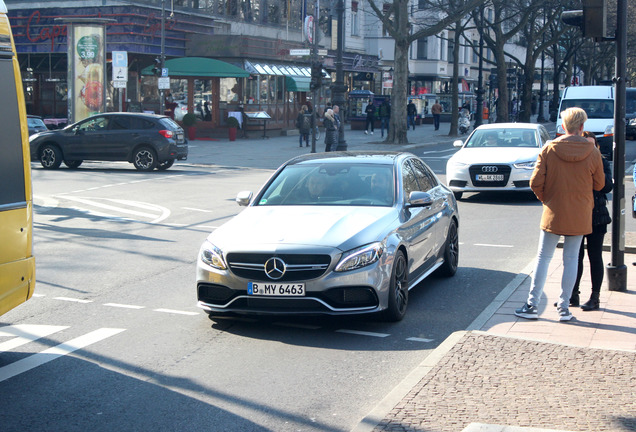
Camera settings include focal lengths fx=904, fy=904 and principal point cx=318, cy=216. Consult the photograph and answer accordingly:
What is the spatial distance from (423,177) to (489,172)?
8103mm

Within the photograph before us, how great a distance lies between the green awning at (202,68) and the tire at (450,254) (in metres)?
34.0

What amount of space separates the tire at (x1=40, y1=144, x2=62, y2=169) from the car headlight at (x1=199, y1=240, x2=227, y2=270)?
64.9ft

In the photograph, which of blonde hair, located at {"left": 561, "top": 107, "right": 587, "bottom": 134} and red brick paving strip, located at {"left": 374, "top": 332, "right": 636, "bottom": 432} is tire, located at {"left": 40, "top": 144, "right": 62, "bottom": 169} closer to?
blonde hair, located at {"left": 561, "top": 107, "right": 587, "bottom": 134}

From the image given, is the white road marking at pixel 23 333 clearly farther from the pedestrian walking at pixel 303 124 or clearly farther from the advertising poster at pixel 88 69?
the pedestrian walking at pixel 303 124

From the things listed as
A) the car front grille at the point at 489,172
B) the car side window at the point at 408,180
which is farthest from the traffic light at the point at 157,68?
the car side window at the point at 408,180

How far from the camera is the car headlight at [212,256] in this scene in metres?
7.44

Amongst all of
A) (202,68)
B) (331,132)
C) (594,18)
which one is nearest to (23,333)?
(594,18)

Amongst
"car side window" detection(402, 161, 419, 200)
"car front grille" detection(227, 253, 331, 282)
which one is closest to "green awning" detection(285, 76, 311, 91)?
"car side window" detection(402, 161, 419, 200)

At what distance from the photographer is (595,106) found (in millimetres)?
30062

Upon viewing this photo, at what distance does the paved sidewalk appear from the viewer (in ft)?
16.0

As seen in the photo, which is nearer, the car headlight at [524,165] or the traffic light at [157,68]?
the car headlight at [524,165]

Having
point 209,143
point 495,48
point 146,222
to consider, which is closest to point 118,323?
point 146,222

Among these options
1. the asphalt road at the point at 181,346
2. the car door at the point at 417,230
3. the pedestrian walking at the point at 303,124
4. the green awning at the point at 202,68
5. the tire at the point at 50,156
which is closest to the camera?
the asphalt road at the point at 181,346

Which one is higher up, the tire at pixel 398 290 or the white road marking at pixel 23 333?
the tire at pixel 398 290
